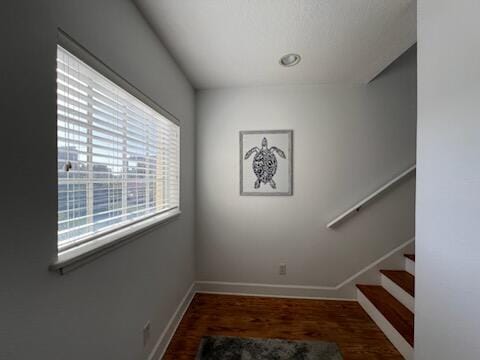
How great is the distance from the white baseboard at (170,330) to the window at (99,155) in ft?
3.11

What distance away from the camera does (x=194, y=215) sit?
2.72 metres

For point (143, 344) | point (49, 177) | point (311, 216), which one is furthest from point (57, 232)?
point (311, 216)

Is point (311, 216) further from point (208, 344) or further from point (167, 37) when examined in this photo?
point (167, 37)

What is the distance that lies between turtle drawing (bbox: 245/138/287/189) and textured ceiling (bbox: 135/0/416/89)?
782mm

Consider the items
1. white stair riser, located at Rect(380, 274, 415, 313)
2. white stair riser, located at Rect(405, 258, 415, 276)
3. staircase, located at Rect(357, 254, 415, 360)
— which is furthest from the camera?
white stair riser, located at Rect(405, 258, 415, 276)

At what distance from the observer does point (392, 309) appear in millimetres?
2062

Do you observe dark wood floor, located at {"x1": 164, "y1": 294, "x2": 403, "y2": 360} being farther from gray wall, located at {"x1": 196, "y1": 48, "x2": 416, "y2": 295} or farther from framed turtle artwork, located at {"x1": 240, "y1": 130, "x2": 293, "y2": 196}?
framed turtle artwork, located at {"x1": 240, "y1": 130, "x2": 293, "y2": 196}

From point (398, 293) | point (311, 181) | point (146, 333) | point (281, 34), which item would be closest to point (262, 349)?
point (146, 333)

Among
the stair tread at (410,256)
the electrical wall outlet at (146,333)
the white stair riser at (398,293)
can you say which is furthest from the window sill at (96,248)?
the stair tread at (410,256)

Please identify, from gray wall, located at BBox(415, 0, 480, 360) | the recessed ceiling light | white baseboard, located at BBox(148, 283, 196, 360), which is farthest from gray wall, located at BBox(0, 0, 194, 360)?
gray wall, located at BBox(415, 0, 480, 360)

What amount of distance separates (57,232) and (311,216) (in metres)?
2.33

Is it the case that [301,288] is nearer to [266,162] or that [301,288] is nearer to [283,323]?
[283,323]

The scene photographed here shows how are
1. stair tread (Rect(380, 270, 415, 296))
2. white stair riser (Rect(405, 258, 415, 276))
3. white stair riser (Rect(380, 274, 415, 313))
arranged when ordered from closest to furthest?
white stair riser (Rect(380, 274, 415, 313))
stair tread (Rect(380, 270, 415, 296))
white stair riser (Rect(405, 258, 415, 276))

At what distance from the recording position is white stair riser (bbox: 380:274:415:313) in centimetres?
199
